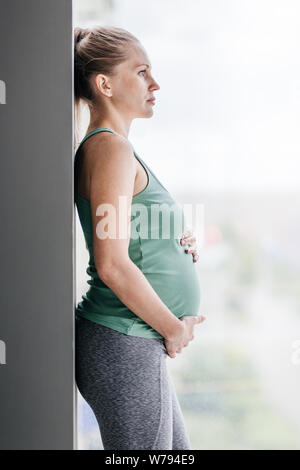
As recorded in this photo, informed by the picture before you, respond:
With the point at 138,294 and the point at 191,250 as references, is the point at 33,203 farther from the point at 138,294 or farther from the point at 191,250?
the point at 191,250

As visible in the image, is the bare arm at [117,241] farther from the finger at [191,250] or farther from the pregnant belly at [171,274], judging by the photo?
the finger at [191,250]

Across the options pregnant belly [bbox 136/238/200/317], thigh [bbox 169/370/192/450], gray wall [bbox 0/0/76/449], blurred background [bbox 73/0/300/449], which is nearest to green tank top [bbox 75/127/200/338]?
pregnant belly [bbox 136/238/200/317]

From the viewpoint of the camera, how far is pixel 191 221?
1.48 meters

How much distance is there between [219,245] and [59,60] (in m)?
0.78

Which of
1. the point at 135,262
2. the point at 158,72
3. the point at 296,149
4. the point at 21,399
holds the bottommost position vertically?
the point at 21,399

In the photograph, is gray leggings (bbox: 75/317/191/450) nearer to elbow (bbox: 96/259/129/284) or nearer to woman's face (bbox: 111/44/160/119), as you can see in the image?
elbow (bbox: 96/259/129/284)

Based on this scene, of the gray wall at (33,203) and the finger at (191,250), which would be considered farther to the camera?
the finger at (191,250)

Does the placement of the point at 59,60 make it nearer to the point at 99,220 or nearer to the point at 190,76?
the point at 99,220

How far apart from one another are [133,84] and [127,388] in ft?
2.20

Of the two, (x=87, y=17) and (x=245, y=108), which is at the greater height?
(x=87, y=17)

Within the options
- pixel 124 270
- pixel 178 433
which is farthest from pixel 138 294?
pixel 178 433

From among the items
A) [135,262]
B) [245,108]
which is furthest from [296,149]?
[135,262]

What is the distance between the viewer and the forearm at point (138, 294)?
0.91 metres

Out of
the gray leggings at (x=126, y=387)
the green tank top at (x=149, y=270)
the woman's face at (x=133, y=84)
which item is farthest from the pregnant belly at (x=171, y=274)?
the woman's face at (x=133, y=84)
